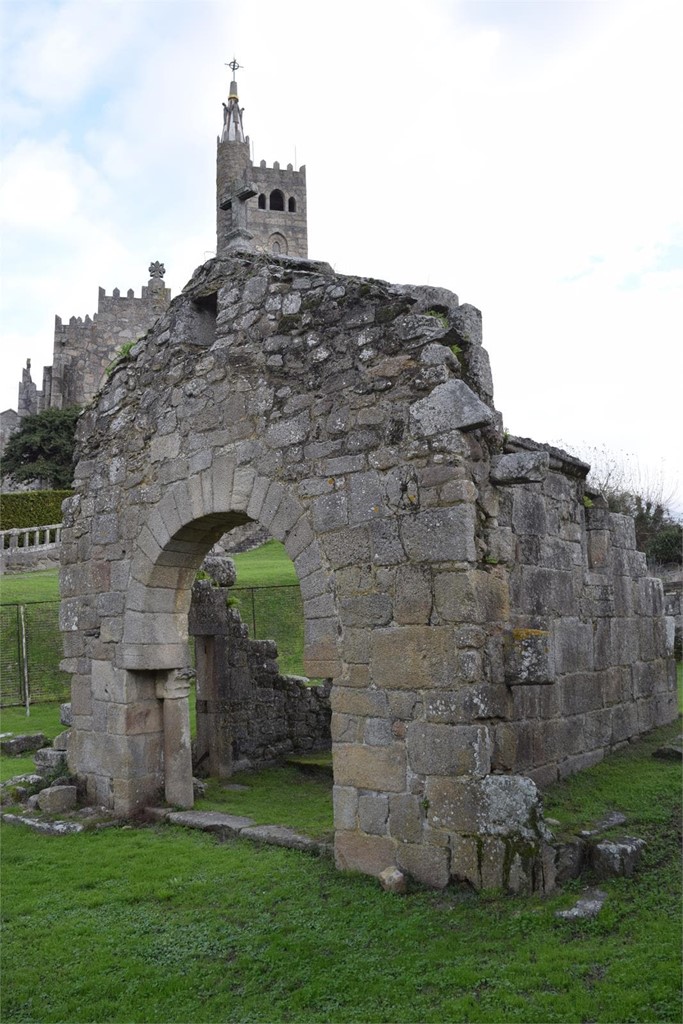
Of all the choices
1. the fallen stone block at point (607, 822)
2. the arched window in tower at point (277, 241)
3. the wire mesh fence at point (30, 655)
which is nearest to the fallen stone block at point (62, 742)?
the wire mesh fence at point (30, 655)

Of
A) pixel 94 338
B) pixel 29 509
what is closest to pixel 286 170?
pixel 94 338

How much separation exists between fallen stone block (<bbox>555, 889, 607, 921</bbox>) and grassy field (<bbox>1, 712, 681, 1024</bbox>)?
57 millimetres

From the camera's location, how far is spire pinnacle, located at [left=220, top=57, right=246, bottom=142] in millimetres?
48375

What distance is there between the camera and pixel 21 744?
38.8 feet

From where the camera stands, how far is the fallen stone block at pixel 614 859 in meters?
5.58

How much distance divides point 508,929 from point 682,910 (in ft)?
3.56

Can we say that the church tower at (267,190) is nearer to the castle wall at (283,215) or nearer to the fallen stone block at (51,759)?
the castle wall at (283,215)

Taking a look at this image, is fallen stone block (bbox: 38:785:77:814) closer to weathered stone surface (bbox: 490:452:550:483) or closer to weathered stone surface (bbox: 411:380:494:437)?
weathered stone surface (bbox: 411:380:494:437)

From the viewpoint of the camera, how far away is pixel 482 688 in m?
5.79

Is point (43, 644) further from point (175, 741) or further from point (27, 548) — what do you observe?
point (175, 741)

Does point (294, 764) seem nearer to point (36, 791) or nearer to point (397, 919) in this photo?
point (36, 791)

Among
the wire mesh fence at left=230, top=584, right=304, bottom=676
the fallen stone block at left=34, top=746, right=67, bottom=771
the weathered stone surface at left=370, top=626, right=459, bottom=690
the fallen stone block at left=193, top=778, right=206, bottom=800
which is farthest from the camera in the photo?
the wire mesh fence at left=230, top=584, right=304, bottom=676

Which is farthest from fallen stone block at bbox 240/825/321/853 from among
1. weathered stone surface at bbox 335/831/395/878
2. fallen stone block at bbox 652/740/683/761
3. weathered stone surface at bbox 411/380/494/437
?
fallen stone block at bbox 652/740/683/761

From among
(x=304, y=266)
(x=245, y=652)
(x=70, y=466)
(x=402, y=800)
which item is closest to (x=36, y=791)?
(x=245, y=652)
